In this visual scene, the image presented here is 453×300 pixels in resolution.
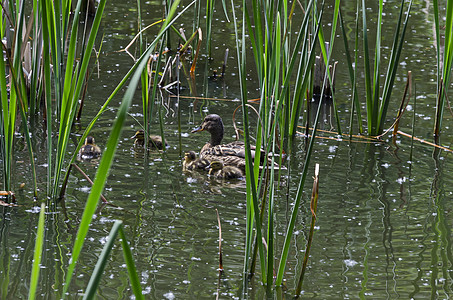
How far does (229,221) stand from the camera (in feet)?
13.3

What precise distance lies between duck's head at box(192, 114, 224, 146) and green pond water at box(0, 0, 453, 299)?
6.4 inches

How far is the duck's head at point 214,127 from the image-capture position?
5492 millimetres

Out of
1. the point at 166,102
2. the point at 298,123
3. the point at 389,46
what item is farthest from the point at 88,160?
the point at 389,46

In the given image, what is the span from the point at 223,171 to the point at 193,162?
0.23 m

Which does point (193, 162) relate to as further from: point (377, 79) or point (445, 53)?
point (445, 53)

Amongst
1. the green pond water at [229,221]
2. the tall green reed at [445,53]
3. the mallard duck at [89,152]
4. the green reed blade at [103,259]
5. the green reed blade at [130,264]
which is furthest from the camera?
the mallard duck at [89,152]

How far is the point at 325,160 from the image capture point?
522cm

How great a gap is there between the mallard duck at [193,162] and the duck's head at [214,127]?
54 centimetres

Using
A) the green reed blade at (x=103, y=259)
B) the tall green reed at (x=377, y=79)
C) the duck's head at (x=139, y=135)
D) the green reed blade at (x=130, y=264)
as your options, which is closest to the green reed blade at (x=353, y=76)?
the tall green reed at (x=377, y=79)

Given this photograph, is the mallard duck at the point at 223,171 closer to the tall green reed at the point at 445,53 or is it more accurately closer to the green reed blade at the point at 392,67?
the green reed blade at the point at 392,67

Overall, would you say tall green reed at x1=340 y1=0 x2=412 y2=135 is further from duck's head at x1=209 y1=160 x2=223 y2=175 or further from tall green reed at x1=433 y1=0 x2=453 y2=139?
duck's head at x1=209 y1=160 x2=223 y2=175

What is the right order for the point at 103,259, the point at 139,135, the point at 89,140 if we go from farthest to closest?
the point at 139,135 → the point at 89,140 → the point at 103,259

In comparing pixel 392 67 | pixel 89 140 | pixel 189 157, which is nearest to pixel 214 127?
pixel 189 157

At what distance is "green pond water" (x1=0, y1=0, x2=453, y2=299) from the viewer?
3.31 metres
